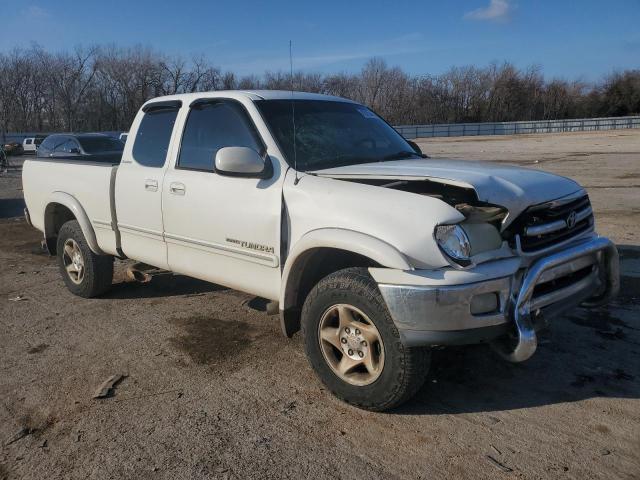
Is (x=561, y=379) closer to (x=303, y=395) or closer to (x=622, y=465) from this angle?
(x=622, y=465)

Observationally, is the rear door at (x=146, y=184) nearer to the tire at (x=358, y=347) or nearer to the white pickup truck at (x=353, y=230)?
the white pickup truck at (x=353, y=230)

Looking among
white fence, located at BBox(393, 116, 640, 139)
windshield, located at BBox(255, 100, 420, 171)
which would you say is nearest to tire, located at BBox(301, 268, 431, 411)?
windshield, located at BBox(255, 100, 420, 171)

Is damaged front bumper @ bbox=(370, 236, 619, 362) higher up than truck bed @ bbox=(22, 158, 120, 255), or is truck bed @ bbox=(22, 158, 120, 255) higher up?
truck bed @ bbox=(22, 158, 120, 255)

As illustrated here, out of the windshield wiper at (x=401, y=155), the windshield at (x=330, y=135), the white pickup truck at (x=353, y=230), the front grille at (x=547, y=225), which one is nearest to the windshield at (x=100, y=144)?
the white pickup truck at (x=353, y=230)

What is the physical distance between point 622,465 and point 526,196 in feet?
4.92

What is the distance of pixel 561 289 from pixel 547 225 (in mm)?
410

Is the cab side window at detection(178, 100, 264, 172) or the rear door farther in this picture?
the rear door

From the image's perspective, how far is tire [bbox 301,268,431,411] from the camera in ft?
10.4

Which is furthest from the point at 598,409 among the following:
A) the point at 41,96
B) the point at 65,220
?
the point at 41,96

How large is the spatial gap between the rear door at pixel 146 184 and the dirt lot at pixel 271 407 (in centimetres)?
76

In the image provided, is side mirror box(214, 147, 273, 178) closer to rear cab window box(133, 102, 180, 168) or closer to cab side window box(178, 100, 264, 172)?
cab side window box(178, 100, 264, 172)

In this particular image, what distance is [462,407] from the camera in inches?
136

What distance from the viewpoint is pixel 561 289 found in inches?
135

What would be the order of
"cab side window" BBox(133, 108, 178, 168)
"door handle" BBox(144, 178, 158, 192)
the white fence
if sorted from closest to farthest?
"door handle" BBox(144, 178, 158, 192) → "cab side window" BBox(133, 108, 178, 168) → the white fence
